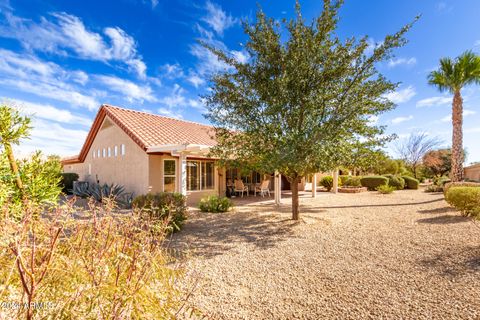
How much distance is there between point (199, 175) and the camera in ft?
47.5

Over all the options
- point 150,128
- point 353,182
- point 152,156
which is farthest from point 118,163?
point 353,182

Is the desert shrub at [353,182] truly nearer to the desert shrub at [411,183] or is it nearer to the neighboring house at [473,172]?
the desert shrub at [411,183]

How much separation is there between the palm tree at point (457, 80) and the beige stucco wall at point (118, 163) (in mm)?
20692

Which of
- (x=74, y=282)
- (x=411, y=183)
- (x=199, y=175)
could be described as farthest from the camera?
(x=411, y=183)

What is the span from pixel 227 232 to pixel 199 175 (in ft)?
23.9

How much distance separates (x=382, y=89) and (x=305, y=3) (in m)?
3.93

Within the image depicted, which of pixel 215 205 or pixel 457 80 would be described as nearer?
pixel 215 205

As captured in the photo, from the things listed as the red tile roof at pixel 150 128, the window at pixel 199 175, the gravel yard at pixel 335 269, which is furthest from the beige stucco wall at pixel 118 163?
the gravel yard at pixel 335 269

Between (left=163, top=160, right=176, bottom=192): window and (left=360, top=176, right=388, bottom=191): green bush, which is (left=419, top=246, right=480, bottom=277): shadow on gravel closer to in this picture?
(left=163, top=160, right=176, bottom=192): window

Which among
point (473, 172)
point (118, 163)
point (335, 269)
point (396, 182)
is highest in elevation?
point (118, 163)

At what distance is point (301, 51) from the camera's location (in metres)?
7.41

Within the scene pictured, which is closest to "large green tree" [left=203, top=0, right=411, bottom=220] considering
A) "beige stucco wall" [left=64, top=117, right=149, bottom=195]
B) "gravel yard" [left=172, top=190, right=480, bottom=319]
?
"gravel yard" [left=172, top=190, right=480, bottom=319]

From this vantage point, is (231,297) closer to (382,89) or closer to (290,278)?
(290,278)

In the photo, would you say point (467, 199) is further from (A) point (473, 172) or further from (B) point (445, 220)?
(A) point (473, 172)
